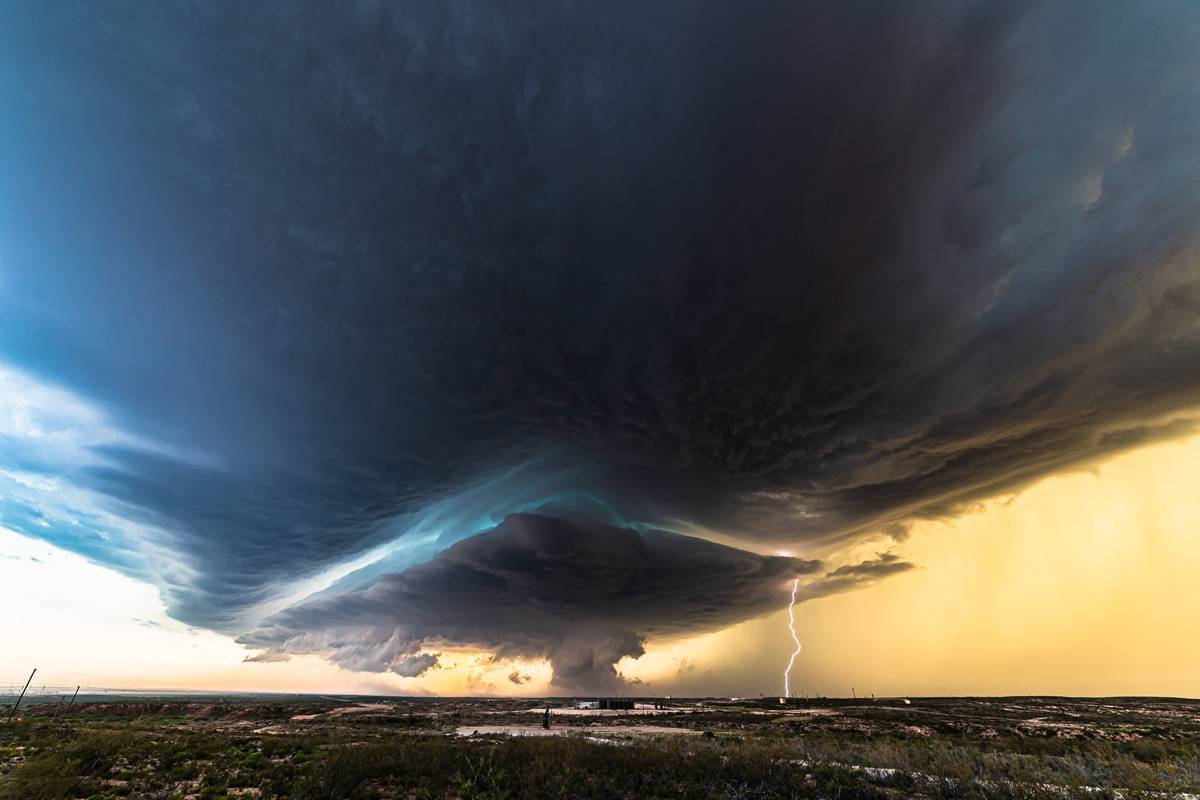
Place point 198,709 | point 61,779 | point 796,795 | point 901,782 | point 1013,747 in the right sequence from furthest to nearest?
point 198,709
point 1013,747
point 61,779
point 901,782
point 796,795

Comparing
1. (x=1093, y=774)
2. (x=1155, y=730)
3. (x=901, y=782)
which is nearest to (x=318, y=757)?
(x=901, y=782)

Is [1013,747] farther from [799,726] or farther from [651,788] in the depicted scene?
[651,788]

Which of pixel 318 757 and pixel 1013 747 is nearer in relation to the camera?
pixel 318 757

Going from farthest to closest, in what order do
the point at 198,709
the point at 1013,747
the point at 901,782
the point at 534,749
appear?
the point at 198,709
the point at 1013,747
the point at 534,749
the point at 901,782

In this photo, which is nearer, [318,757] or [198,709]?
[318,757]

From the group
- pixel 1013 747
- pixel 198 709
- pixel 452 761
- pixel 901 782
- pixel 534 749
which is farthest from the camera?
pixel 198 709

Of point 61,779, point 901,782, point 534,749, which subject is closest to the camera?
point 901,782

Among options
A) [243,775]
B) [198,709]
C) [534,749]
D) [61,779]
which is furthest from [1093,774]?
[198,709]

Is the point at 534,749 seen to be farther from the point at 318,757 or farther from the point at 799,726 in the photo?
the point at 799,726
